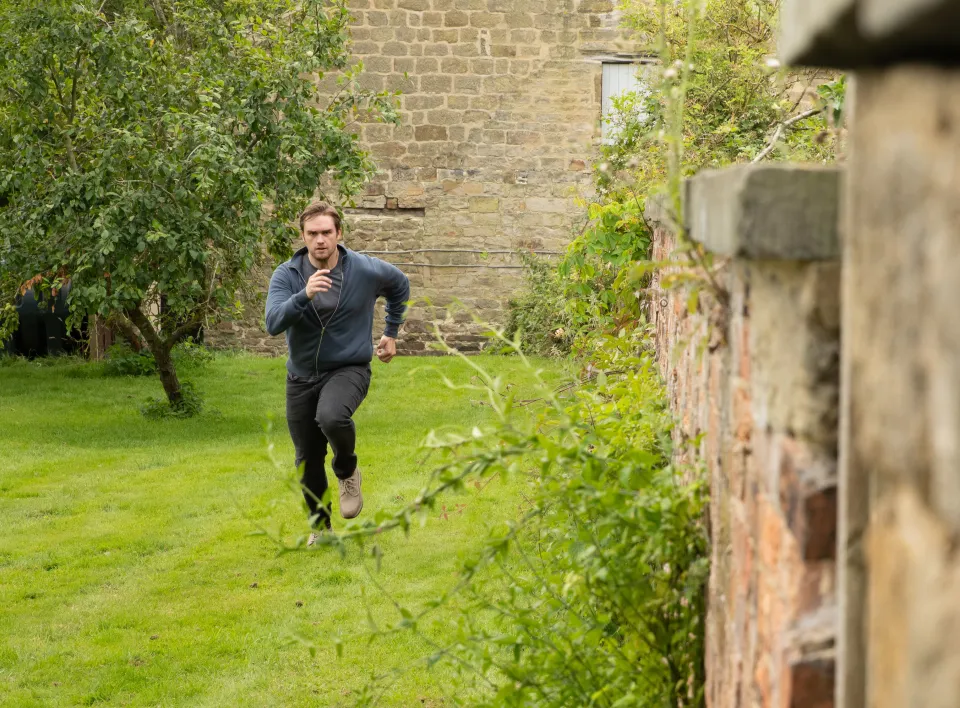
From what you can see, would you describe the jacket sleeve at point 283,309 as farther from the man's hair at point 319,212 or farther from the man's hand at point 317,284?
the man's hair at point 319,212

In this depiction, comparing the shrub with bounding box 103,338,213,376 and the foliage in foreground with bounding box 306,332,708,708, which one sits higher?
the foliage in foreground with bounding box 306,332,708,708

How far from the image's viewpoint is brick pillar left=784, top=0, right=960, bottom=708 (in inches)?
49.5

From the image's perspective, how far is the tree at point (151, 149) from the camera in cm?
1042

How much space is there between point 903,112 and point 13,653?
16.3ft

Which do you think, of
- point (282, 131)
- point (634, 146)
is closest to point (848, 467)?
Answer: point (634, 146)

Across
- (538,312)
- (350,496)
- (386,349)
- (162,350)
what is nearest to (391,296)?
(386,349)

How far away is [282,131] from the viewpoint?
36.7 ft

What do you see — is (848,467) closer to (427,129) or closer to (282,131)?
(282,131)

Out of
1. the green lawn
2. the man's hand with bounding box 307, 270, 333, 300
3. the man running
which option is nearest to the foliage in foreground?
the green lawn

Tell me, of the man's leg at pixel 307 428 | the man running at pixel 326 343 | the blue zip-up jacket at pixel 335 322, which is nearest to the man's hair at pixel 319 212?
the man running at pixel 326 343

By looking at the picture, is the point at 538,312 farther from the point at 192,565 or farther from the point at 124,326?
the point at 192,565

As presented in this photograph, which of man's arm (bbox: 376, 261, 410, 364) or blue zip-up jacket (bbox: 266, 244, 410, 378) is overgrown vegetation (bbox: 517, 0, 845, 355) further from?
blue zip-up jacket (bbox: 266, 244, 410, 378)

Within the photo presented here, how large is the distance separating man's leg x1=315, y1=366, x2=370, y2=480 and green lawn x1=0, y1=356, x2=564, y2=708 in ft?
1.35

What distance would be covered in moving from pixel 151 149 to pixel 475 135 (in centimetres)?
636
